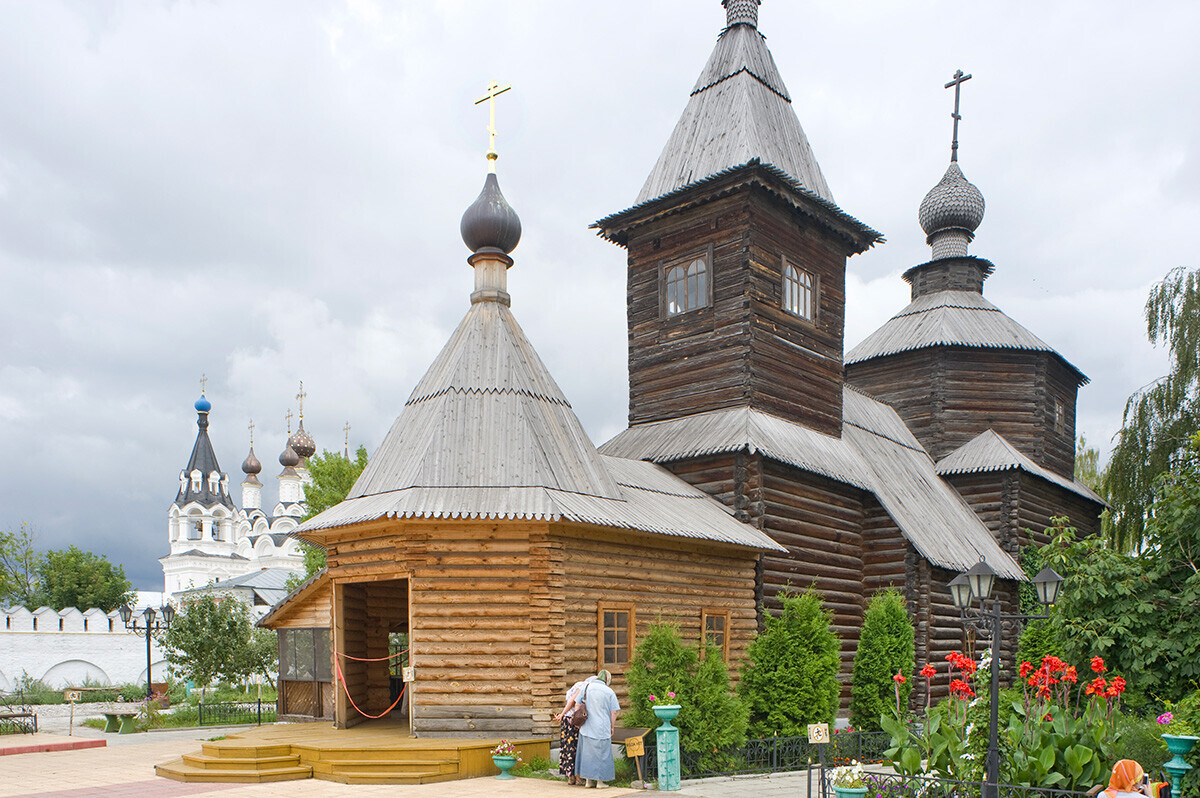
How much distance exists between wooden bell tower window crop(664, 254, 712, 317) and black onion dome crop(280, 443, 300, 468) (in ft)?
169

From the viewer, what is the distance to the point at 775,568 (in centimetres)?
1700

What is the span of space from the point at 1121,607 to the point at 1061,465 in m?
14.4

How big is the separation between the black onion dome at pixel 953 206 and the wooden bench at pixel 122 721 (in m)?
23.3

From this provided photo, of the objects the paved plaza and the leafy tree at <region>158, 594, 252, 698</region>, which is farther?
the leafy tree at <region>158, 594, 252, 698</region>

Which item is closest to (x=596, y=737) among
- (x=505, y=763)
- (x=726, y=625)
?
(x=505, y=763)

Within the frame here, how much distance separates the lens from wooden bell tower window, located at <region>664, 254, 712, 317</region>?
63.8 ft

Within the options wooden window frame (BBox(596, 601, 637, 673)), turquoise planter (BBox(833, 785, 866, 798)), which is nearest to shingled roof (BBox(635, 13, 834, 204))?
wooden window frame (BBox(596, 601, 637, 673))

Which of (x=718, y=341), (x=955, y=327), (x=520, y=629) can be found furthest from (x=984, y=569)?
(x=955, y=327)

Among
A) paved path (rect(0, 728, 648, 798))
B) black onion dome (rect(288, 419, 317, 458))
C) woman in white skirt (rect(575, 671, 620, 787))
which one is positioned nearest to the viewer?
paved path (rect(0, 728, 648, 798))

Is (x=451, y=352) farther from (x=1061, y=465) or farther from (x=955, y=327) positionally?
(x=1061, y=465)

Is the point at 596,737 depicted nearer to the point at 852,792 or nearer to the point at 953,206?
the point at 852,792

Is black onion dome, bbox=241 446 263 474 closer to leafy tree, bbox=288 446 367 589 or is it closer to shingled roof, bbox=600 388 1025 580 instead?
leafy tree, bbox=288 446 367 589

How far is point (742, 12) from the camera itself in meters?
21.3

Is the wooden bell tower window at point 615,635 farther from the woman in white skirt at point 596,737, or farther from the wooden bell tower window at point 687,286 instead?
the wooden bell tower window at point 687,286
